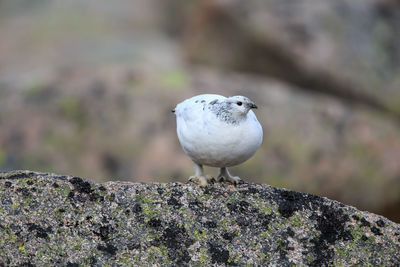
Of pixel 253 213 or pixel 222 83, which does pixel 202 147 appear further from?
pixel 222 83

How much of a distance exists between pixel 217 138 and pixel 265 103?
7.03 m

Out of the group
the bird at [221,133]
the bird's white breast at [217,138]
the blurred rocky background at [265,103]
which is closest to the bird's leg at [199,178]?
the bird at [221,133]

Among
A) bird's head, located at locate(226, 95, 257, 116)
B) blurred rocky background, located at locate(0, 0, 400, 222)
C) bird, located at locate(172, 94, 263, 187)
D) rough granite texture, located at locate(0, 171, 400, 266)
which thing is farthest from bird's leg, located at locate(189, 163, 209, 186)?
blurred rocky background, located at locate(0, 0, 400, 222)

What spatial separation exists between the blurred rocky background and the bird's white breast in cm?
553

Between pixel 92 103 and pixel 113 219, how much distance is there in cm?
745

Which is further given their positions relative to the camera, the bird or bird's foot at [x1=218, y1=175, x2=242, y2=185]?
bird's foot at [x1=218, y1=175, x2=242, y2=185]

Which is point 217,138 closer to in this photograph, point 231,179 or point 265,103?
point 231,179

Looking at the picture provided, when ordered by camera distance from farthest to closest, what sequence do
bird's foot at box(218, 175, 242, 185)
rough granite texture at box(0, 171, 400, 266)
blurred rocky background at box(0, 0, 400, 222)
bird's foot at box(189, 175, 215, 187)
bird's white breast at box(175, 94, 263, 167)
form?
blurred rocky background at box(0, 0, 400, 222) → bird's foot at box(218, 175, 242, 185) → bird's foot at box(189, 175, 215, 187) → bird's white breast at box(175, 94, 263, 167) → rough granite texture at box(0, 171, 400, 266)

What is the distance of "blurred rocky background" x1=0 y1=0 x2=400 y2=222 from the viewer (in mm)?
11508

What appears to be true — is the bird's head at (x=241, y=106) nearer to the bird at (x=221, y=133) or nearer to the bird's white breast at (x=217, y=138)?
the bird at (x=221, y=133)

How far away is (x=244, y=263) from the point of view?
15.4 ft

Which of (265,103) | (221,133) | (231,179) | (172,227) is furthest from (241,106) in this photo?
(265,103)

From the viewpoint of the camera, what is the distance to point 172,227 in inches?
193

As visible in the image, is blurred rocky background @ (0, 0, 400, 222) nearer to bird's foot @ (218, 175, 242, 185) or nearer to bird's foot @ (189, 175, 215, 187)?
bird's foot @ (218, 175, 242, 185)
